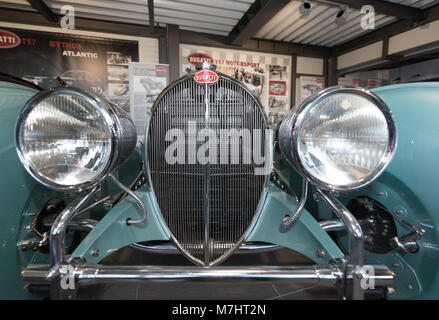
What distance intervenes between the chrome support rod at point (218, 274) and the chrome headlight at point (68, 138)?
0.32m

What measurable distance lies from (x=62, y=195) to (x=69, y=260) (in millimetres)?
626

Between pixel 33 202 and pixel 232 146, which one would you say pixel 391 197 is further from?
pixel 33 202

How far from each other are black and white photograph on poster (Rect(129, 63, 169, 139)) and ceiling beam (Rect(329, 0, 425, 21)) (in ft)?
11.7

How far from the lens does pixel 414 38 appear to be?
179 inches

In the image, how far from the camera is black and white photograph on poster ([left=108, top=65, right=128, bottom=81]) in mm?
4617

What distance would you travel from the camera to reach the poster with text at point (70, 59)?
4172mm

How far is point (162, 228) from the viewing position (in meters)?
1.17

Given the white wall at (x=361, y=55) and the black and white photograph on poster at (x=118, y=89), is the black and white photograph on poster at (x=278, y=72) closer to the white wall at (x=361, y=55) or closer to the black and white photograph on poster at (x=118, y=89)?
the white wall at (x=361, y=55)

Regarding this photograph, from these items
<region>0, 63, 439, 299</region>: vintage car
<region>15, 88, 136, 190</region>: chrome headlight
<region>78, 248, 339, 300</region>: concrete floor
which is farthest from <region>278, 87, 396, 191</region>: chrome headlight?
<region>78, 248, 339, 300</region>: concrete floor

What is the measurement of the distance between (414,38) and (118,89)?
626cm

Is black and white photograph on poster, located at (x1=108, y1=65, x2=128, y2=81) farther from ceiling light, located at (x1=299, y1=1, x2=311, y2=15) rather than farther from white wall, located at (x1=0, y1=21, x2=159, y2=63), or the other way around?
ceiling light, located at (x1=299, y1=1, x2=311, y2=15)

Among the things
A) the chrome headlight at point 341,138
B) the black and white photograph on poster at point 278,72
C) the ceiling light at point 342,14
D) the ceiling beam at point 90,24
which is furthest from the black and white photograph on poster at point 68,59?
the chrome headlight at point 341,138
